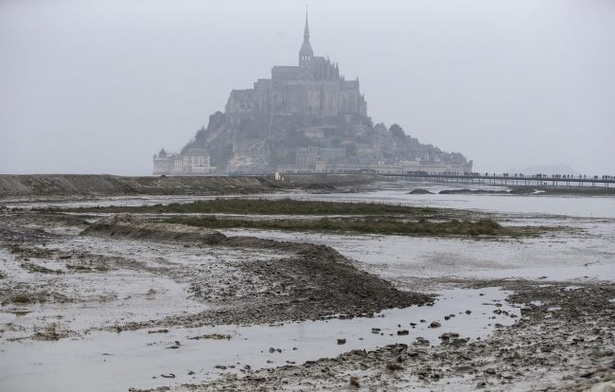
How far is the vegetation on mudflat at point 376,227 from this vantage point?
142 ft

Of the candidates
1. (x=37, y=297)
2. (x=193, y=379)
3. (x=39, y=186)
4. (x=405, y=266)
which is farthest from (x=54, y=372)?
(x=39, y=186)

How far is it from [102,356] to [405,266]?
15.9 metres

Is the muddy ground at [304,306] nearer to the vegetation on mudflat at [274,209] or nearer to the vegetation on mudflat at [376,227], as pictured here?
the vegetation on mudflat at [376,227]

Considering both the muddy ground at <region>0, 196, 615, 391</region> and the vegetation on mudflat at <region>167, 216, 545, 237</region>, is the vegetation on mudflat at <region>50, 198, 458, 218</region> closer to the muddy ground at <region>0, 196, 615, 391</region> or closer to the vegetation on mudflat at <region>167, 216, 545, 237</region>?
the vegetation on mudflat at <region>167, 216, 545, 237</region>

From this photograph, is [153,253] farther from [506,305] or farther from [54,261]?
[506,305]

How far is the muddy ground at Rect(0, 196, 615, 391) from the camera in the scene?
11.6 m

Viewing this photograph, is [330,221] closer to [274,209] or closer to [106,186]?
[274,209]

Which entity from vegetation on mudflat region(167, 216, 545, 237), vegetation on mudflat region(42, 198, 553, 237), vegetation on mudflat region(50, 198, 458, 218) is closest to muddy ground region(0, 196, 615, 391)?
vegetation on mudflat region(167, 216, 545, 237)

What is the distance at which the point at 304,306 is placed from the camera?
59.7ft

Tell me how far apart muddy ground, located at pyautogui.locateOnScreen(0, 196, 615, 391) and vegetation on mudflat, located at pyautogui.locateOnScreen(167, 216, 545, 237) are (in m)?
10.4

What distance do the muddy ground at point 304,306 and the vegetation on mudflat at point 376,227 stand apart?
1037cm

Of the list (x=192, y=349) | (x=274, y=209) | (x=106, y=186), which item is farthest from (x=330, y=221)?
(x=106, y=186)

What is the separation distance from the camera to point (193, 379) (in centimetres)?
1180

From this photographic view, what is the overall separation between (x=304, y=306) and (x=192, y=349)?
190 inches
